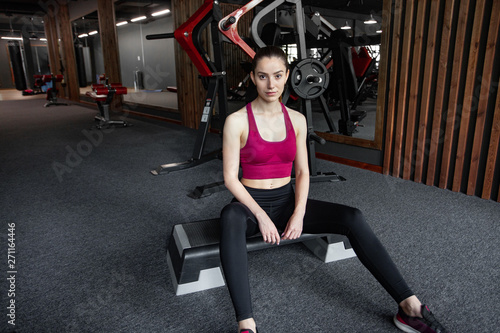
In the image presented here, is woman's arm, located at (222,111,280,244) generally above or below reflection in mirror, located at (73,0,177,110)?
below

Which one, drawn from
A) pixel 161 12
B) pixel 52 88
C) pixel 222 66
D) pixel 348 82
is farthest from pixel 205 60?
pixel 52 88

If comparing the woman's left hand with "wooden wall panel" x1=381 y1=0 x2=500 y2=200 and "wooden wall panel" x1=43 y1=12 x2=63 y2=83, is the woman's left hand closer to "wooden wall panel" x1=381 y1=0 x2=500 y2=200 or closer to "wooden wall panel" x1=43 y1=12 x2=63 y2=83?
"wooden wall panel" x1=381 y1=0 x2=500 y2=200

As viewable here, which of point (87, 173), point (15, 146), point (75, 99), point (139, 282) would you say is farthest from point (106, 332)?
point (75, 99)

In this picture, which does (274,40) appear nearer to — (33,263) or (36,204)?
(36,204)

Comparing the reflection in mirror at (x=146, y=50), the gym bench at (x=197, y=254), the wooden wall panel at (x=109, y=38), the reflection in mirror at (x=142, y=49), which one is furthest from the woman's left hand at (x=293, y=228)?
the wooden wall panel at (x=109, y=38)

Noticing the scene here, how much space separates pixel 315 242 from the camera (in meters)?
1.78

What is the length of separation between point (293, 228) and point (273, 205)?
154mm

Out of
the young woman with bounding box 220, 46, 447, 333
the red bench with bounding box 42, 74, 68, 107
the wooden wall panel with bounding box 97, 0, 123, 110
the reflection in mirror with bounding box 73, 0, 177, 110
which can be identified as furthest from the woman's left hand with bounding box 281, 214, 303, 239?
the red bench with bounding box 42, 74, 68, 107

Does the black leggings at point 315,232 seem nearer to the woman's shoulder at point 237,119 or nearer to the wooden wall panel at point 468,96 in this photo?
the woman's shoulder at point 237,119

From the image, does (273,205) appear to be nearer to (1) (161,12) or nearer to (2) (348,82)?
(2) (348,82)

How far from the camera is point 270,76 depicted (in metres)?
1.32

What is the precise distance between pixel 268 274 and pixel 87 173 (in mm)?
2289

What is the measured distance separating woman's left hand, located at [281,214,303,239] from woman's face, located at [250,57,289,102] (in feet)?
A: 1.53

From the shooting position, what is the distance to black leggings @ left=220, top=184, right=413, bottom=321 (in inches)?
45.4
